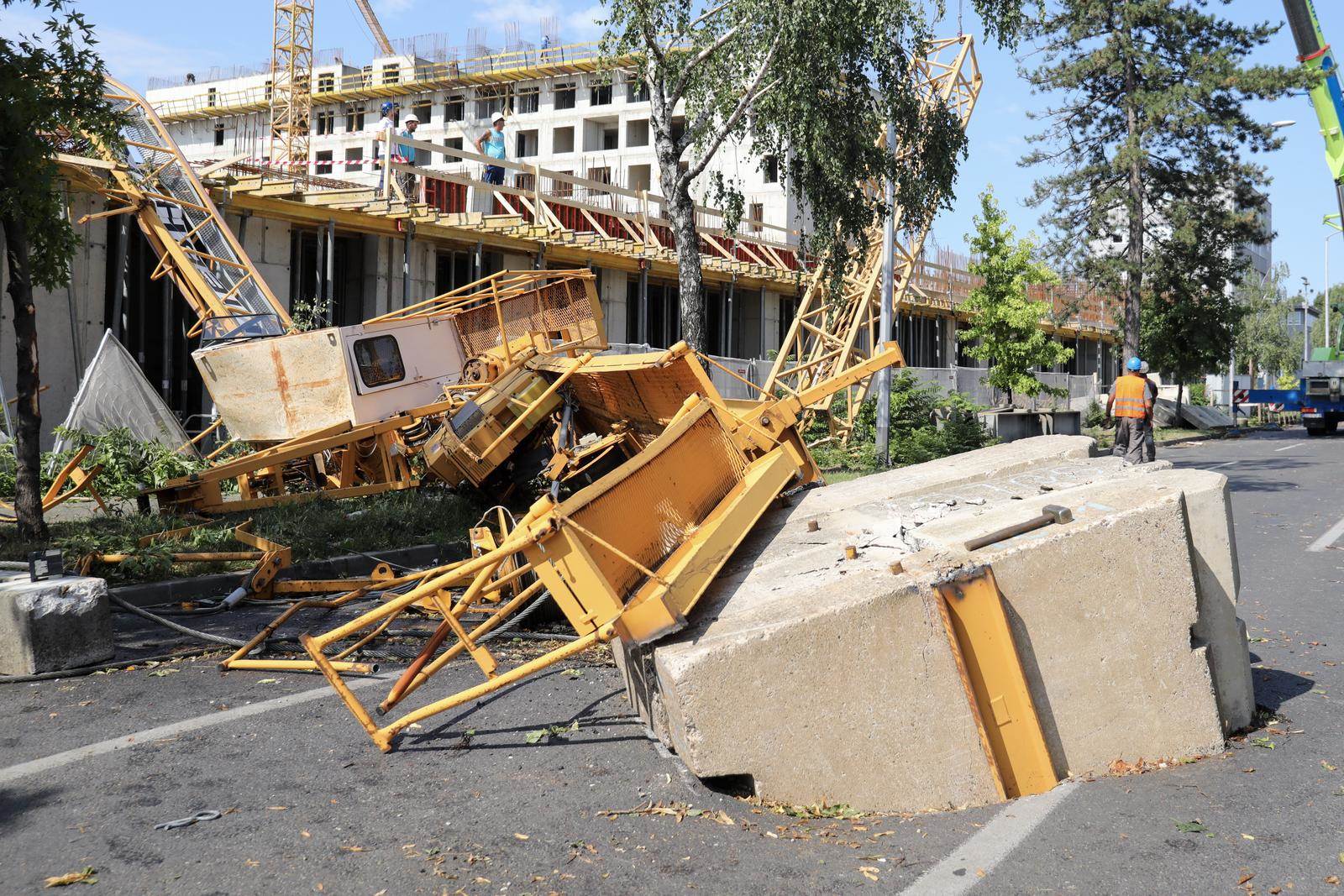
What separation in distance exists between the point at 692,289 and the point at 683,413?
905 centimetres

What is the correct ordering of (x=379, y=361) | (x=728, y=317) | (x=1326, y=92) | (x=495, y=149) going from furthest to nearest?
(x=728, y=317) → (x=1326, y=92) → (x=495, y=149) → (x=379, y=361)

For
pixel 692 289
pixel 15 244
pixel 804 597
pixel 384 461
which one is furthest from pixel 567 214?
pixel 804 597

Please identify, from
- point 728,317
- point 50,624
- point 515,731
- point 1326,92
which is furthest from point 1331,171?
point 50,624

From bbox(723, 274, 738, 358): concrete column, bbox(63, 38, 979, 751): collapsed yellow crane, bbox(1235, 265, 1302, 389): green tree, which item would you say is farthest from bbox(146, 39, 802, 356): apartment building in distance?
bbox(1235, 265, 1302, 389): green tree

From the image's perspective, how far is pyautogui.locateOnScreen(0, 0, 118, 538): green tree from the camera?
29.3 feet

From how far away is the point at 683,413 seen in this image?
20.2 ft

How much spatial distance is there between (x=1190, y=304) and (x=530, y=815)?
3590cm

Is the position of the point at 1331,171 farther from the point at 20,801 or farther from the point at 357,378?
the point at 20,801

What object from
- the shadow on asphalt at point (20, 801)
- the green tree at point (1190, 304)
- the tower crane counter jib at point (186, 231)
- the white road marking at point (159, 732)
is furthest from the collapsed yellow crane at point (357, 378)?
the green tree at point (1190, 304)

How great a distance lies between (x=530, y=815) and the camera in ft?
14.2

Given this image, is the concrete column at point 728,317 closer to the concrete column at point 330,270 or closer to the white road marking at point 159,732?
the concrete column at point 330,270

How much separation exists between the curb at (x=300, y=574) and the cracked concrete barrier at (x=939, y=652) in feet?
14.8

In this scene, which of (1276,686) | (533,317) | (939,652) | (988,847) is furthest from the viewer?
(533,317)

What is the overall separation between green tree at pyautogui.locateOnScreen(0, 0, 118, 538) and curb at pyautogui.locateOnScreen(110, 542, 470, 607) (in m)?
1.77
